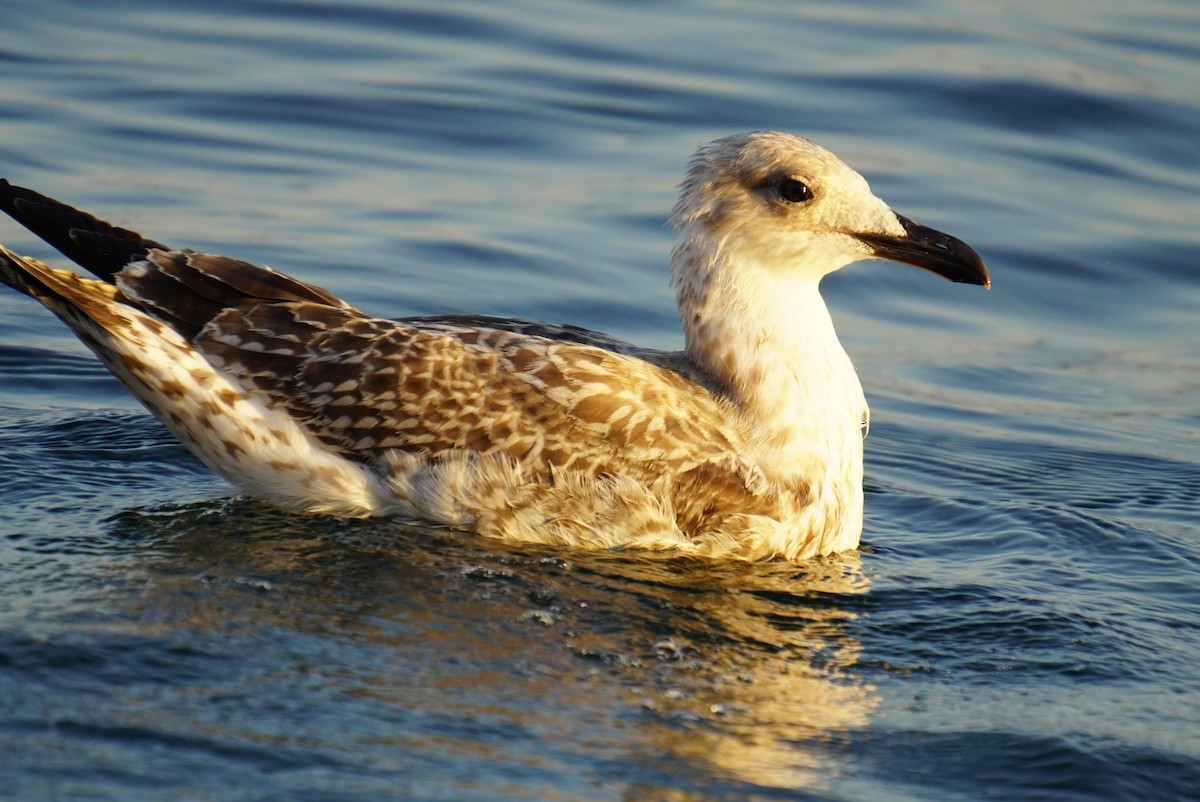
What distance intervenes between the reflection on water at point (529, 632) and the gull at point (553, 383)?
0.19m

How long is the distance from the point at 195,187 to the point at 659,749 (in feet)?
26.2

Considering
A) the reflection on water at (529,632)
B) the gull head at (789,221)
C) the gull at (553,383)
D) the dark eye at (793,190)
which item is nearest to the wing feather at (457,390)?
the gull at (553,383)

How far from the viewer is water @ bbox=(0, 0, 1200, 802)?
4.86 meters

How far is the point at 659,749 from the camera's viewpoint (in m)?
4.82

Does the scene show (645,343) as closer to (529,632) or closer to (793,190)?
(793,190)

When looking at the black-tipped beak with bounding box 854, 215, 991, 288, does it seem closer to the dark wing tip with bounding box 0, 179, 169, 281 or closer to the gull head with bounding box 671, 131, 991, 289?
the gull head with bounding box 671, 131, 991, 289

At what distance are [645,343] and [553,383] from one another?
347cm

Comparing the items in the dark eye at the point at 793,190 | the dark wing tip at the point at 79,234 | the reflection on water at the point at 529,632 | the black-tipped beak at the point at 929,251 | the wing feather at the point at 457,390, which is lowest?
the reflection on water at the point at 529,632

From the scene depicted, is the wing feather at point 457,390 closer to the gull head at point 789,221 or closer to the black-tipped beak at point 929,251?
the gull head at point 789,221

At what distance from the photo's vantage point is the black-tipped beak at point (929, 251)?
22.9 ft

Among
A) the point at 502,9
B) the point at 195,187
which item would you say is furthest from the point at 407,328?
the point at 502,9

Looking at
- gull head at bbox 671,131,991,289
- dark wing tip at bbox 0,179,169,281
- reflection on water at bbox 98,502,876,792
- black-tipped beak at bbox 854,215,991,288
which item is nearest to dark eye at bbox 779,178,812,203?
gull head at bbox 671,131,991,289

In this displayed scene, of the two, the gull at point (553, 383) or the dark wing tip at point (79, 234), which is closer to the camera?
the gull at point (553, 383)

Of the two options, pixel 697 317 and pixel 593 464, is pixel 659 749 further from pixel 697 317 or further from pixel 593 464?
pixel 697 317
